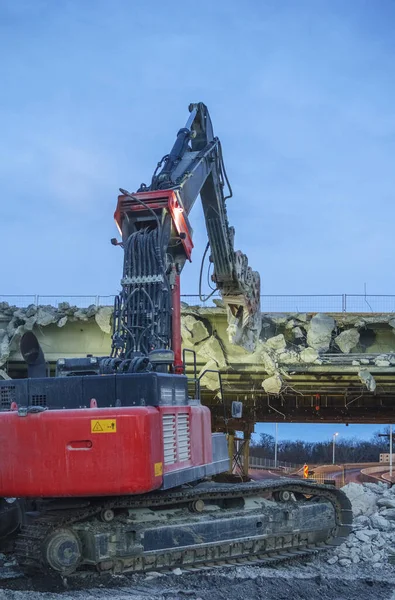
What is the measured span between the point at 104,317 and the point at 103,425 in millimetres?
10515

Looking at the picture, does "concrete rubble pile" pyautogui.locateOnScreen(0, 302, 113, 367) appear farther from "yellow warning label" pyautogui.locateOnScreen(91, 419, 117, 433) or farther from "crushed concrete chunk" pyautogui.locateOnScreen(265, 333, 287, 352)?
"yellow warning label" pyautogui.locateOnScreen(91, 419, 117, 433)

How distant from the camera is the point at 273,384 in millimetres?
17500

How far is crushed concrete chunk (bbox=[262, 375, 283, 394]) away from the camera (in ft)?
56.7

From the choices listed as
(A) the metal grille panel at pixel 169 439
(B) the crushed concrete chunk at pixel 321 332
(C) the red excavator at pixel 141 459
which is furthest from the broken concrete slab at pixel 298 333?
(A) the metal grille panel at pixel 169 439

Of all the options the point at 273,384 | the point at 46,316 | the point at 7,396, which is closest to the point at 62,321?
the point at 46,316

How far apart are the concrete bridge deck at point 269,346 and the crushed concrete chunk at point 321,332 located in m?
0.02

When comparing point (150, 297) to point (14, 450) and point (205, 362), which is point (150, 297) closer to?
point (14, 450)

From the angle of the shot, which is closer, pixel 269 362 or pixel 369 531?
pixel 369 531

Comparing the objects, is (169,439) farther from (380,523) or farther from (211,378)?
(211,378)

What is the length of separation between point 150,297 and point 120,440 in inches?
79.3

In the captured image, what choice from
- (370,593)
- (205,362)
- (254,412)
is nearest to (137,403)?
(370,593)

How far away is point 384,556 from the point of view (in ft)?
29.5

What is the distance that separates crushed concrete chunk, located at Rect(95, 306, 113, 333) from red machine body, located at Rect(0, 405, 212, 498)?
10038mm

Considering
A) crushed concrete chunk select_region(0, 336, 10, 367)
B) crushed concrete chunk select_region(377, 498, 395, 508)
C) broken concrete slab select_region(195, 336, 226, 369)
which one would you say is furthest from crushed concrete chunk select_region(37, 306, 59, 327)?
crushed concrete chunk select_region(377, 498, 395, 508)
